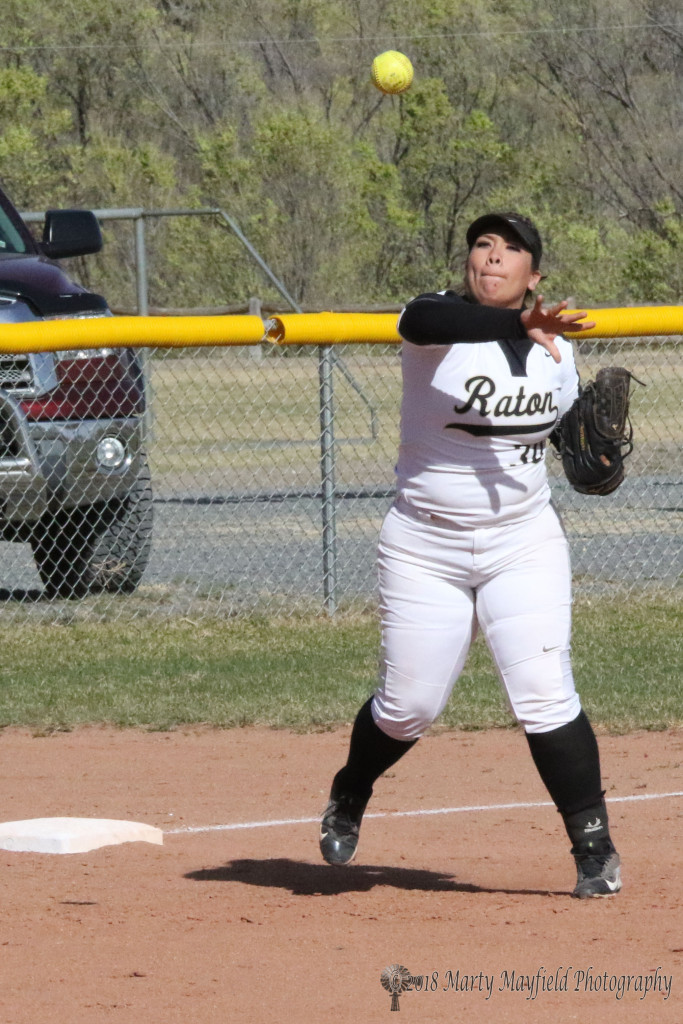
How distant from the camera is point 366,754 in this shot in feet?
14.6

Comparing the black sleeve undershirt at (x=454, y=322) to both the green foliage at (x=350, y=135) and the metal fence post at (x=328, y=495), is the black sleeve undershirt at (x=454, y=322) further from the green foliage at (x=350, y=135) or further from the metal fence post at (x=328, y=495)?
the green foliage at (x=350, y=135)

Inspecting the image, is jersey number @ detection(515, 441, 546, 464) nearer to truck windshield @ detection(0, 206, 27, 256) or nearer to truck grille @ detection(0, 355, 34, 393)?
truck grille @ detection(0, 355, 34, 393)

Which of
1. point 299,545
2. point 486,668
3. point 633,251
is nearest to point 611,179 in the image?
point 633,251

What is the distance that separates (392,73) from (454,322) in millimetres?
11070

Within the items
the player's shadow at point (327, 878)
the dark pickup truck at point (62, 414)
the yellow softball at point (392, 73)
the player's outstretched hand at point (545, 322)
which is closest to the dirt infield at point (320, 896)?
the player's shadow at point (327, 878)

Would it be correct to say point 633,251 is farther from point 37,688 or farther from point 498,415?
point 498,415

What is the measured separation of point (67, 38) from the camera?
51.8m

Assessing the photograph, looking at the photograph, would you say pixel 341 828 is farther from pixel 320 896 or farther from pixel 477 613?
pixel 477 613

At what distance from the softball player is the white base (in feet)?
3.87

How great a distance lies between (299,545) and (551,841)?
640 centimetres

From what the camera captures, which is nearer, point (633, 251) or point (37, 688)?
point (37, 688)

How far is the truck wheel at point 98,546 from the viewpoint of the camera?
29.8 ft

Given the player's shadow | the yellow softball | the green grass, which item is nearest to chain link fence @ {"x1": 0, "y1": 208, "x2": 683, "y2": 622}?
the green grass

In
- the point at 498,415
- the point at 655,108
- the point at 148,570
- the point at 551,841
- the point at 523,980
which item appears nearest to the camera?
the point at 523,980
